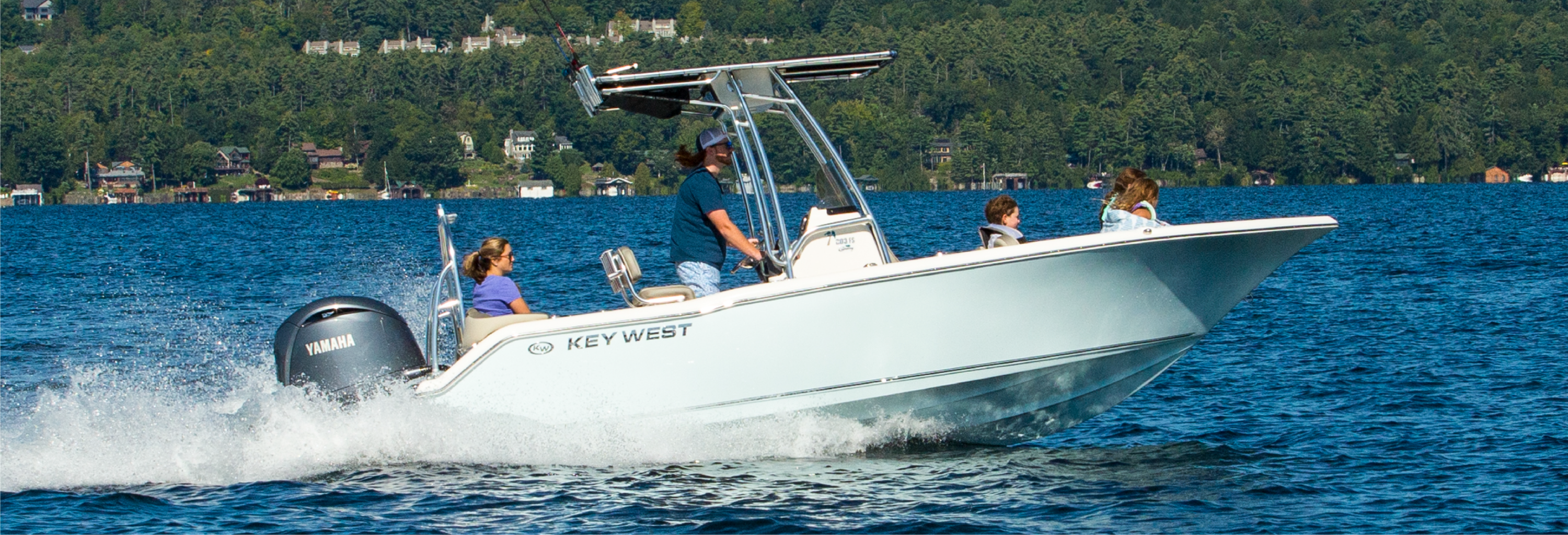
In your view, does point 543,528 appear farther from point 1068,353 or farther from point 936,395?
point 1068,353

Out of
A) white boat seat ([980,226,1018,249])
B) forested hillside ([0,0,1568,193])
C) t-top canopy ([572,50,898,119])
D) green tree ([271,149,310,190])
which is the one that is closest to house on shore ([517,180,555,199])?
forested hillside ([0,0,1568,193])

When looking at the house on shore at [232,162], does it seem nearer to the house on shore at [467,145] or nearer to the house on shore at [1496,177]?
the house on shore at [467,145]

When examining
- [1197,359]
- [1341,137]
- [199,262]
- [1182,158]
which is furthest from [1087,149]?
[1197,359]

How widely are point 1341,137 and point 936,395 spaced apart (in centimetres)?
14368

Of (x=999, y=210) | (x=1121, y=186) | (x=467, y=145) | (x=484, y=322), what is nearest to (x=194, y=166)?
(x=467, y=145)

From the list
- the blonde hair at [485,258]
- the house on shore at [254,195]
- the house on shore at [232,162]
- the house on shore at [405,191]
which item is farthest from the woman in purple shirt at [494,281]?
the house on shore at [232,162]

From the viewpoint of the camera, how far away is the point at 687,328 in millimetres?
9102

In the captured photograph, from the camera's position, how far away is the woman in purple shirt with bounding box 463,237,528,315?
9531mm

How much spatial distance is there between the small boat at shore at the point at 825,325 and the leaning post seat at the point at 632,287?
0.02m

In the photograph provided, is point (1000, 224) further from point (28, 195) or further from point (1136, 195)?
point (28, 195)

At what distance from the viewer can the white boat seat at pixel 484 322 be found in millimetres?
9344

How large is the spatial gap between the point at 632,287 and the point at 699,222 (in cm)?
57

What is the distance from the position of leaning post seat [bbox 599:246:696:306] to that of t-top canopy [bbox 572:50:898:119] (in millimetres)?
845

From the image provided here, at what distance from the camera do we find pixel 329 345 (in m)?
9.41
